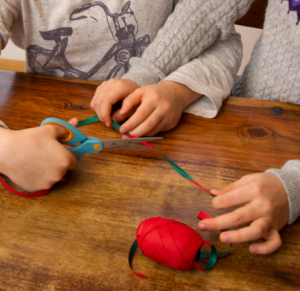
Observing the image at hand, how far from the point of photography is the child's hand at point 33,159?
39 cm

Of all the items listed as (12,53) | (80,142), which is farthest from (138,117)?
(12,53)

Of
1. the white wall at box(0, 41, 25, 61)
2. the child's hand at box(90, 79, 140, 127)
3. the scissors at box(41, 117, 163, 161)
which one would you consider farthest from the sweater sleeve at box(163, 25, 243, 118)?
the white wall at box(0, 41, 25, 61)

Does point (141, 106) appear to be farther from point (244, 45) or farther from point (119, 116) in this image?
point (244, 45)

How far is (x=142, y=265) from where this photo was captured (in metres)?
0.33

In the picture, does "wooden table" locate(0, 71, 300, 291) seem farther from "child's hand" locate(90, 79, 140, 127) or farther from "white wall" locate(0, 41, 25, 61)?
"white wall" locate(0, 41, 25, 61)

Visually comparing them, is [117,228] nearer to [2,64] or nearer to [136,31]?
[136,31]

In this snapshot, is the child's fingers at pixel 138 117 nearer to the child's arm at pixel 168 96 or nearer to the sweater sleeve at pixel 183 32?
the child's arm at pixel 168 96

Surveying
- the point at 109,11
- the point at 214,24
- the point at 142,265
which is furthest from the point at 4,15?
the point at 142,265

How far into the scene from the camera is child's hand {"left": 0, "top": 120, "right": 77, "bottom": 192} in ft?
1.29

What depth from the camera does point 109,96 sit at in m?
0.53

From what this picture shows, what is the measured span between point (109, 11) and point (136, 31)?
9 centimetres

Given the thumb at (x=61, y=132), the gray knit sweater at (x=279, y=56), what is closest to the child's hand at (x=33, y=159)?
the thumb at (x=61, y=132)

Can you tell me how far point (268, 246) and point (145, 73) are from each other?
0.46 m

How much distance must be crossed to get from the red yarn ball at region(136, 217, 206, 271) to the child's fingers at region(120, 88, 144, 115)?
0.81 ft
